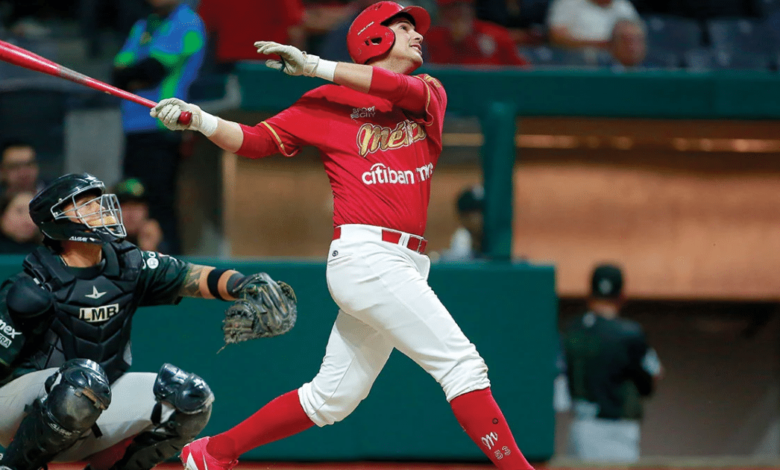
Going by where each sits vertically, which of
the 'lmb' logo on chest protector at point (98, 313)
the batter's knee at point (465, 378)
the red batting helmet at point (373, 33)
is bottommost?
the batter's knee at point (465, 378)

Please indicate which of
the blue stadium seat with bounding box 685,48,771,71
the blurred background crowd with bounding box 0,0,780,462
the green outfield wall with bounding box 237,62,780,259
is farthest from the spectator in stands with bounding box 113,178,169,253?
the blue stadium seat with bounding box 685,48,771,71

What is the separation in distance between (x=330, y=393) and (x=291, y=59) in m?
1.16

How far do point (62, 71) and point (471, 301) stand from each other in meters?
2.28

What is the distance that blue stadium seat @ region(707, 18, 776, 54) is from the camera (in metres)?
7.71

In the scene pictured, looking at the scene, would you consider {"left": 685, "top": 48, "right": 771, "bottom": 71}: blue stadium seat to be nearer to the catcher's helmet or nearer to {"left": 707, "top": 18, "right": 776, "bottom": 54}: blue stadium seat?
{"left": 707, "top": 18, "right": 776, "bottom": 54}: blue stadium seat

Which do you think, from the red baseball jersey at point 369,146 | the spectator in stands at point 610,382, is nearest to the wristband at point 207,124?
the red baseball jersey at point 369,146

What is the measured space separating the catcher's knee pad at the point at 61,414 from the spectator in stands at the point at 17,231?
1858 mm

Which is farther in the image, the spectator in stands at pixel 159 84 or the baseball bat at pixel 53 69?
the spectator in stands at pixel 159 84

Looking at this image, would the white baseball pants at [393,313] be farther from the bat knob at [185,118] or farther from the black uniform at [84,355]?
the bat knob at [185,118]

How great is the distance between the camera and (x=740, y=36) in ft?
25.6

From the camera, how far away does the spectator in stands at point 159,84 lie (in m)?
5.32

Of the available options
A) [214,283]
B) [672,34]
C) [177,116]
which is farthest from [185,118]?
[672,34]

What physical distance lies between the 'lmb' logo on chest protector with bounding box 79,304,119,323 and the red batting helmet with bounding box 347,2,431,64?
48.0 inches

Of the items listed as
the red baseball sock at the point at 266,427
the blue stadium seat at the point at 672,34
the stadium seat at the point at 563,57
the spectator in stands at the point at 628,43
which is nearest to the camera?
the red baseball sock at the point at 266,427
